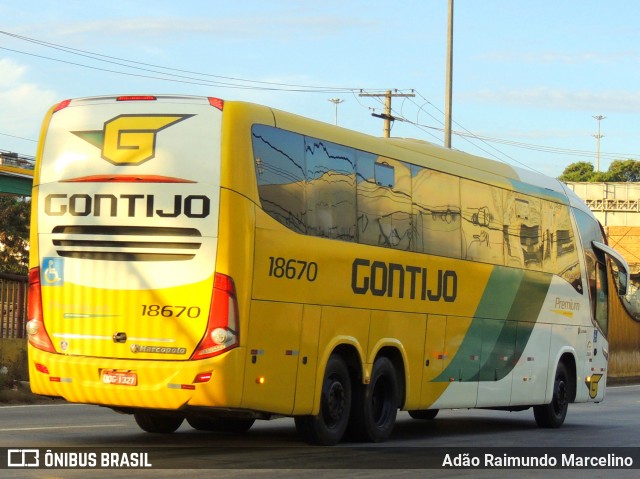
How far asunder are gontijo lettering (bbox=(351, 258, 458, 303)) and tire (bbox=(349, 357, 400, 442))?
89 centimetres

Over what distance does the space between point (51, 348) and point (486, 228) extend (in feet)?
23.6

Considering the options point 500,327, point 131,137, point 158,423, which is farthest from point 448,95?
point 131,137

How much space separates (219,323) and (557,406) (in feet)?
30.7

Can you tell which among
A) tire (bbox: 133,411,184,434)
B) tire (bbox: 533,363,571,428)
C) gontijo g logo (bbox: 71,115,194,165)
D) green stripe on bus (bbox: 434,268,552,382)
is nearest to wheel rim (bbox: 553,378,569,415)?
tire (bbox: 533,363,571,428)

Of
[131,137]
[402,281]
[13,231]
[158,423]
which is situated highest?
[13,231]

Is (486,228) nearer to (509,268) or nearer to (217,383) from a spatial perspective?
(509,268)

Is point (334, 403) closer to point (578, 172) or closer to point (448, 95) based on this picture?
point (448, 95)

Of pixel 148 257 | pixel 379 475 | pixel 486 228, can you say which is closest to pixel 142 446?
pixel 148 257

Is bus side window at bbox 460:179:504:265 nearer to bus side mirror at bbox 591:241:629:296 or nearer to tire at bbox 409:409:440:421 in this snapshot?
tire at bbox 409:409:440:421

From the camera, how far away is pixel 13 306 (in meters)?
25.3

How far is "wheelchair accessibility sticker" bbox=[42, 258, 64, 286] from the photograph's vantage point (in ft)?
44.6

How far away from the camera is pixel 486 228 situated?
60.6 ft

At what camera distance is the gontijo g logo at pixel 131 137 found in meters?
13.4

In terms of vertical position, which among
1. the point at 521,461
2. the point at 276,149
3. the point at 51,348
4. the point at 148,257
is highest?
the point at 276,149
